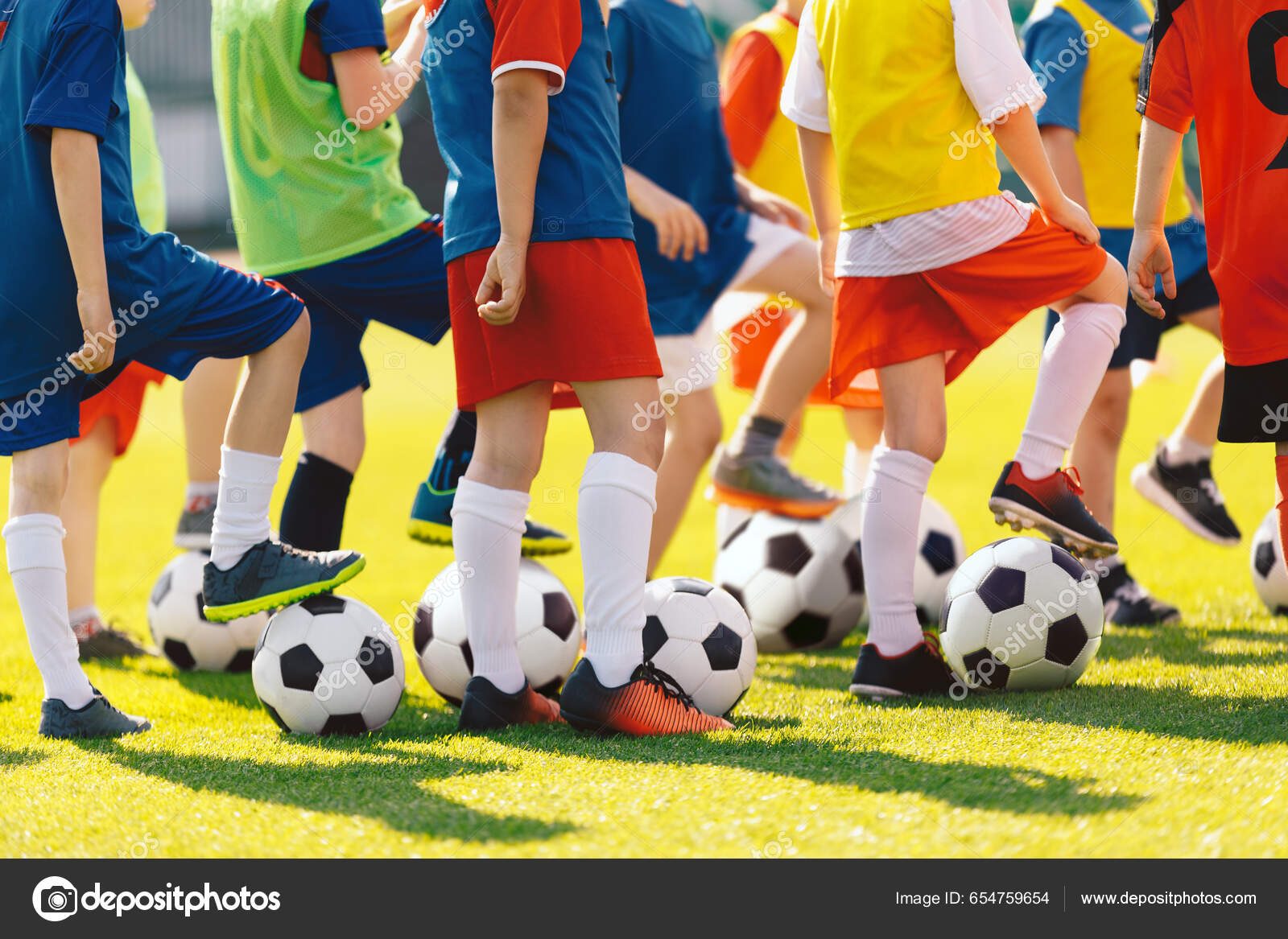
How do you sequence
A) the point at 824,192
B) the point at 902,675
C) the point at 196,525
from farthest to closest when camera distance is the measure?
the point at 196,525 → the point at 824,192 → the point at 902,675

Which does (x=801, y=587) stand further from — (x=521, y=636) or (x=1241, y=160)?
(x=1241, y=160)

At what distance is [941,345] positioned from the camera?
132 inches

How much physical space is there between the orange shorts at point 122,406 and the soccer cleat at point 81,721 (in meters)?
1.65

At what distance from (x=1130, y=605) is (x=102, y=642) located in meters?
3.56

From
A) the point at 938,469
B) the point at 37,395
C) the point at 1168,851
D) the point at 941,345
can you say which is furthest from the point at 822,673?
the point at 938,469

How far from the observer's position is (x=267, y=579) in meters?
3.39

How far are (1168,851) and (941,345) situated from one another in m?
1.58

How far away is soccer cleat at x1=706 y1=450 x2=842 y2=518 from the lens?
15.5 feet

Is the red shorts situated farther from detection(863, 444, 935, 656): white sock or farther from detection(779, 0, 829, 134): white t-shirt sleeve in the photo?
detection(779, 0, 829, 134): white t-shirt sleeve

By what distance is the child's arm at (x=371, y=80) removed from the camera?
377cm

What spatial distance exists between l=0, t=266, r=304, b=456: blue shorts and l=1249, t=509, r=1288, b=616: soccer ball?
3.16 m

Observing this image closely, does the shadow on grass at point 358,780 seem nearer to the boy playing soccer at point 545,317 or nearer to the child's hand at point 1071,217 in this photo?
the boy playing soccer at point 545,317

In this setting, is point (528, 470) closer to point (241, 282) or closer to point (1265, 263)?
point (241, 282)
